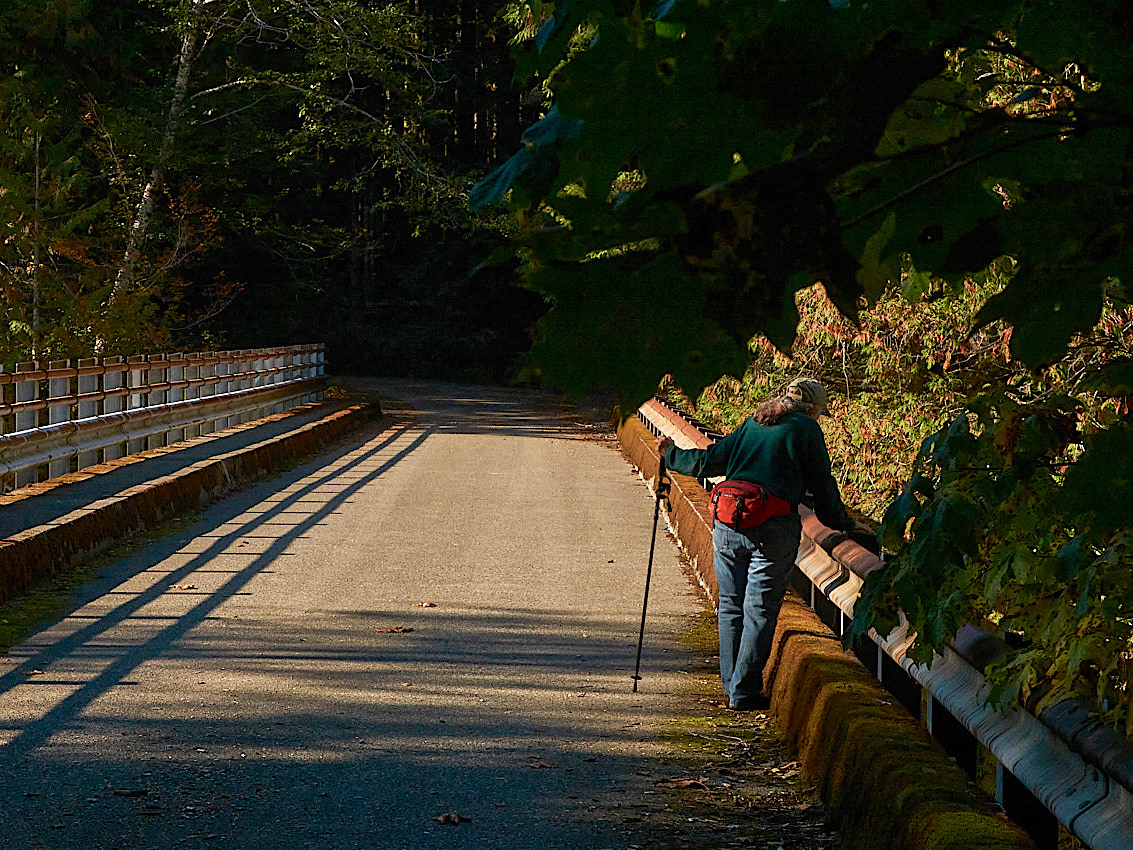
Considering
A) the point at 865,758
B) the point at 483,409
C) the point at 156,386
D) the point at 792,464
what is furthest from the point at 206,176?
the point at 865,758

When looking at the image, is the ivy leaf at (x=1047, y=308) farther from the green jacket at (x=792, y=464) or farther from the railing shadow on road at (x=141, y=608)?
the railing shadow on road at (x=141, y=608)

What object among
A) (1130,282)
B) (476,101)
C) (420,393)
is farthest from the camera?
(476,101)

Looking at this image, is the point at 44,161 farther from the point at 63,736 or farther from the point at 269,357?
the point at 63,736

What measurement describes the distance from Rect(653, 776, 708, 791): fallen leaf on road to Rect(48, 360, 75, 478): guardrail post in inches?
383

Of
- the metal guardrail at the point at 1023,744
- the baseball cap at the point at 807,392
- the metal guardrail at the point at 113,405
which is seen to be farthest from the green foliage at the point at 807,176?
the metal guardrail at the point at 113,405

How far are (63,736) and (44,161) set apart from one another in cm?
1995

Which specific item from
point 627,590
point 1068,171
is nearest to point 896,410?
point 627,590

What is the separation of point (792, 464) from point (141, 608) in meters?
4.61

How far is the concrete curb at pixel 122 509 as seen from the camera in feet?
30.9

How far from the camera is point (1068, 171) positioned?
2275 mm

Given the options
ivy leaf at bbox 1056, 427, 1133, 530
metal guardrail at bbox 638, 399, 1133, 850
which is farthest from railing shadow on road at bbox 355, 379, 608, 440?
ivy leaf at bbox 1056, 427, 1133, 530

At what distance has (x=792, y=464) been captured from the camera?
7020 millimetres

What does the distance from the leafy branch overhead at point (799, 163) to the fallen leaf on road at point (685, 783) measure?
3.81 meters

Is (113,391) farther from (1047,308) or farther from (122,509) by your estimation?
(1047,308)
